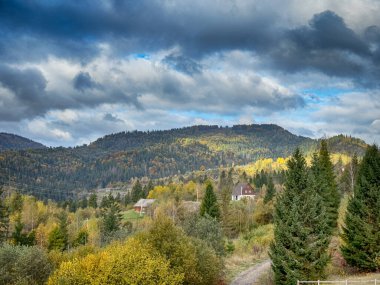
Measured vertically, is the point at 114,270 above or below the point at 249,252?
above

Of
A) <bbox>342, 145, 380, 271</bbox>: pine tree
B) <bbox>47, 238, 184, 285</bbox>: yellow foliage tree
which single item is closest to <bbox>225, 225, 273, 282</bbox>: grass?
<bbox>342, 145, 380, 271</bbox>: pine tree

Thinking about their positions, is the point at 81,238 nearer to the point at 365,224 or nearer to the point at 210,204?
the point at 210,204

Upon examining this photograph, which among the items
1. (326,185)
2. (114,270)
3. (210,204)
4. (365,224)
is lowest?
(114,270)

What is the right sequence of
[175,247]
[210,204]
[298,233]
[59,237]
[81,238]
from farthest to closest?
[81,238] → [59,237] → [210,204] → [175,247] → [298,233]

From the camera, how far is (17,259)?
45.2 meters

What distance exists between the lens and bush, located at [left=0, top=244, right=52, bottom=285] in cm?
4372

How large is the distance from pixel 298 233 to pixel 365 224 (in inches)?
405

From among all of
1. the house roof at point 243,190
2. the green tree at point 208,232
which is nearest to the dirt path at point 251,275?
the green tree at point 208,232

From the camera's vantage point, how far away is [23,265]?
44500 mm

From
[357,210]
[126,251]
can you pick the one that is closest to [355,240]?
[357,210]

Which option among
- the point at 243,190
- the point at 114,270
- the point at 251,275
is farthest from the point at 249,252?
the point at 243,190

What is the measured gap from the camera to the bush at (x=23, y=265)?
4372 cm

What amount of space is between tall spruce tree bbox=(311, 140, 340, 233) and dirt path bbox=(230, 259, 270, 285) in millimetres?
10960

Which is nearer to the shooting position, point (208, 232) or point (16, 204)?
point (208, 232)
